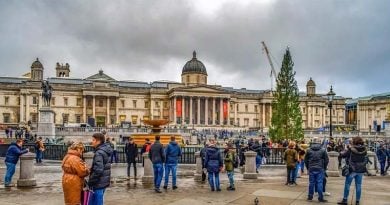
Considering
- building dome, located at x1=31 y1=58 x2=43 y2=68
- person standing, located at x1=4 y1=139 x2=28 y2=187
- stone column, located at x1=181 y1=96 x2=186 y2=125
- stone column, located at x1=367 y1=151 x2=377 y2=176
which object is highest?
building dome, located at x1=31 y1=58 x2=43 y2=68

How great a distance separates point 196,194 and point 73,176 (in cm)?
695

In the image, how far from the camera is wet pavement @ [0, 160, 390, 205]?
1326 centimetres

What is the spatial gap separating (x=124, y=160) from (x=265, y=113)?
9530 centimetres

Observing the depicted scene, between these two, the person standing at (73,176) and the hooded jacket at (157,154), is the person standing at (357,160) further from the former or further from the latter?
the person standing at (73,176)

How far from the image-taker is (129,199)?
13.5 metres

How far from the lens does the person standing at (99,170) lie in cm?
879

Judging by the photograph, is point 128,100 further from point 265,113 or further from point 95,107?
point 265,113

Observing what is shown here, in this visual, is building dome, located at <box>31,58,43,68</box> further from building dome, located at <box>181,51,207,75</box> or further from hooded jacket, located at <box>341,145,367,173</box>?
hooded jacket, located at <box>341,145,367,173</box>

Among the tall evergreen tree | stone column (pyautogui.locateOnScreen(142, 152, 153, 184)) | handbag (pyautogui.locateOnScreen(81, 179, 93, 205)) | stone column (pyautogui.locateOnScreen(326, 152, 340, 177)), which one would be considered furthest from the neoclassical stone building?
handbag (pyautogui.locateOnScreen(81, 179, 93, 205))

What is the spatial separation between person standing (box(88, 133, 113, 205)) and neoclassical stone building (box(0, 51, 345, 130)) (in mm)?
92630

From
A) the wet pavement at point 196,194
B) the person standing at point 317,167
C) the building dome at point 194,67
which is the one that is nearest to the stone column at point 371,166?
the wet pavement at point 196,194

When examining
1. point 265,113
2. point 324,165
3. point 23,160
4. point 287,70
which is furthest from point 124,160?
point 265,113

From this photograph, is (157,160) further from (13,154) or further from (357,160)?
(357,160)

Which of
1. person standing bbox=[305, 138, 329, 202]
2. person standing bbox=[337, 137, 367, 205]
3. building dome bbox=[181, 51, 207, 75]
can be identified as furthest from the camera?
building dome bbox=[181, 51, 207, 75]
